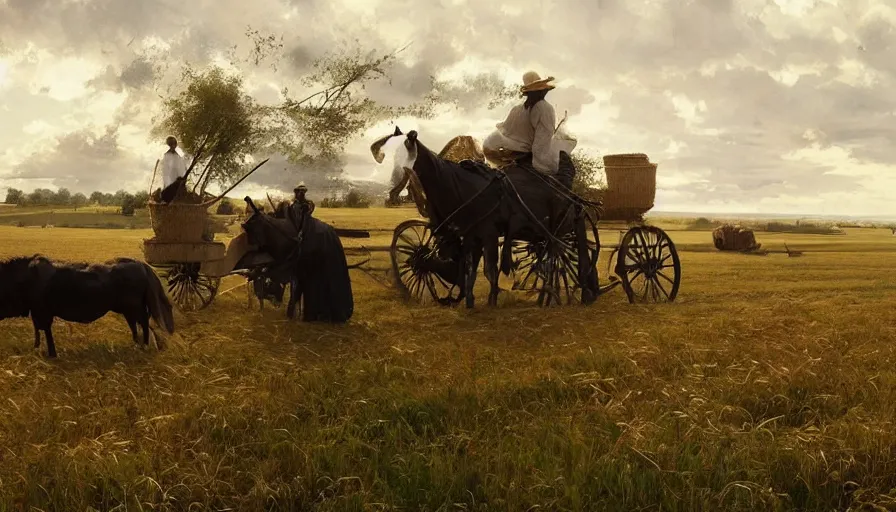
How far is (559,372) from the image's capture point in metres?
5.73

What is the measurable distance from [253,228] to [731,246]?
20.4 meters

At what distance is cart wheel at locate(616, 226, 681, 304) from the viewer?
1120cm

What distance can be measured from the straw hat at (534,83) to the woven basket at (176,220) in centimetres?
477

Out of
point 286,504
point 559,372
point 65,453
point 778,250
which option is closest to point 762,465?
point 559,372

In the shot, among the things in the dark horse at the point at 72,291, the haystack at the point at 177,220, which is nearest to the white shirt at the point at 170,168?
the haystack at the point at 177,220

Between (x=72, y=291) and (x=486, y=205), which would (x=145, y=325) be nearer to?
(x=72, y=291)

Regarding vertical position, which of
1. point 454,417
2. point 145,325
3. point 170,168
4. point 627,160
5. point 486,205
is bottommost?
point 454,417

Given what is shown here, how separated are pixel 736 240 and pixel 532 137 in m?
16.8

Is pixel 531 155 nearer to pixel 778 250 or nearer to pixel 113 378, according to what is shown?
pixel 113 378

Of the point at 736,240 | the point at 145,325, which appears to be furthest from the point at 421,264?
the point at 736,240

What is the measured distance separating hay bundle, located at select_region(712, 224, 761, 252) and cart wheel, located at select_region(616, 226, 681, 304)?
14276 millimetres

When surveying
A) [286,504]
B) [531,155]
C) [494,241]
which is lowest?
[286,504]

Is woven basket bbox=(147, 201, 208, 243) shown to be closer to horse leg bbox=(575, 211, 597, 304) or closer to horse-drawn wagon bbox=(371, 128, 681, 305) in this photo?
horse-drawn wagon bbox=(371, 128, 681, 305)

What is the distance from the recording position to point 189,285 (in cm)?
1008
